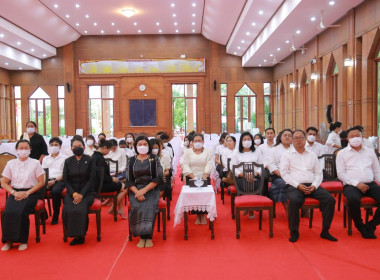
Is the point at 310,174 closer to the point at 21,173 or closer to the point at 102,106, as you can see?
the point at 21,173

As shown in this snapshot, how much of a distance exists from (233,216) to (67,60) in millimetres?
15765

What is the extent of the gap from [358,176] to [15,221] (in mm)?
4167

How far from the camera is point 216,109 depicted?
62.4 feet

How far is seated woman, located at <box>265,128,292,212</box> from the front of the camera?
16.7 feet

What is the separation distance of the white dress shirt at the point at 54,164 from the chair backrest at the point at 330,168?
412cm

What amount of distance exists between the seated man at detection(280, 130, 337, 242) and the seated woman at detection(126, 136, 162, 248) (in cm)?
163

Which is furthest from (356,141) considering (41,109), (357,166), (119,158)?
(41,109)

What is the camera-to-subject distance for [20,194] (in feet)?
14.4

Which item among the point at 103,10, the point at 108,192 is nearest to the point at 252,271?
the point at 108,192

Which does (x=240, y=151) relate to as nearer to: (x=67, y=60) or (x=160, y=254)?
(x=160, y=254)

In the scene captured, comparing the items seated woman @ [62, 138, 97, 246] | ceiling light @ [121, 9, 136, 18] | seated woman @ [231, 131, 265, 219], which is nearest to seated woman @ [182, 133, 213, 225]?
seated woman @ [231, 131, 265, 219]

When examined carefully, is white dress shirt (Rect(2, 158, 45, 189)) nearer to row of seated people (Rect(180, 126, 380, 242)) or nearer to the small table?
the small table

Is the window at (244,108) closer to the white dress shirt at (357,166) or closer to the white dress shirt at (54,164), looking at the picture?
the white dress shirt at (54,164)

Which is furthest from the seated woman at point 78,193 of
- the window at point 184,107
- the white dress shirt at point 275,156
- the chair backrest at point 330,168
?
the window at point 184,107
